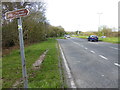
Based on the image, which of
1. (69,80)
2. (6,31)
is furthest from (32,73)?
(6,31)

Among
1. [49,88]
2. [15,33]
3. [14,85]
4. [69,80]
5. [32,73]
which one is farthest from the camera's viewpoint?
[15,33]

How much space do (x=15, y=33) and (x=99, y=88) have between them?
14047 mm

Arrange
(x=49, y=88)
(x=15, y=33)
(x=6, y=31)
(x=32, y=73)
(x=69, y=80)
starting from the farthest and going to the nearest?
(x=15, y=33), (x=6, y=31), (x=32, y=73), (x=69, y=80), (x=49, y=88)

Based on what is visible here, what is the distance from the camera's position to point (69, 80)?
477 cm

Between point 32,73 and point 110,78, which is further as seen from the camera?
point 32,73

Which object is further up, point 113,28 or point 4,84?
point 113,28

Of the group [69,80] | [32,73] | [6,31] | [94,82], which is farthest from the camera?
[6,31]

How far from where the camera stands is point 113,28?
235 ft

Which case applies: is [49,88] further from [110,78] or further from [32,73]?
[110,78]

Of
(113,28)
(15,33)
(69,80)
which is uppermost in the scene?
(113,28)

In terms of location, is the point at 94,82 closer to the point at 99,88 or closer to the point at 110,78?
the point at 99,88

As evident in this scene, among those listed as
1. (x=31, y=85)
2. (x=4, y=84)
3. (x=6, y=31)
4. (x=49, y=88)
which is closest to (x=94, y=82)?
(x=49, y=88)

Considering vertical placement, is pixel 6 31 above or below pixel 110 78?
above

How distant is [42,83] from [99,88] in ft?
6.31
